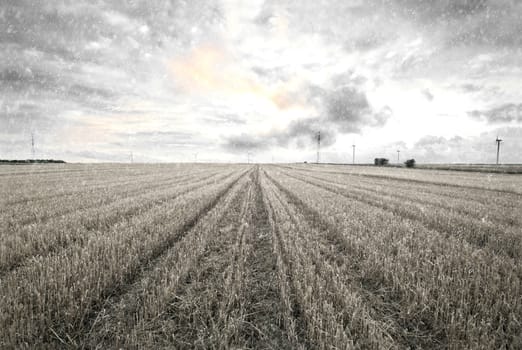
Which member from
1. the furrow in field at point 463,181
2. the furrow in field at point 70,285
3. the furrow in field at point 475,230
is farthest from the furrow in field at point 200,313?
the furrow in field at point 463,181

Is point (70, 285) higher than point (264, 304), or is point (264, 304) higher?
point (70, 285)

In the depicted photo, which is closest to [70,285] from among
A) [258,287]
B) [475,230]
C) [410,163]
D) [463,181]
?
[258,287]

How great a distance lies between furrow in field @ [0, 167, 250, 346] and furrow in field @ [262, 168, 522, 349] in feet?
13.7

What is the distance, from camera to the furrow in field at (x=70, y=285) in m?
2.70

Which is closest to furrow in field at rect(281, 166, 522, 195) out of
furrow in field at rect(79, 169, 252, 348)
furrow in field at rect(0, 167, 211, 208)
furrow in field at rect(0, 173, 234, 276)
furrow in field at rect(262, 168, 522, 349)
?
furrow in field at rect(262, 168, 522, 349)

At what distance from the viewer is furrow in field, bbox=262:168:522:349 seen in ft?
9.02

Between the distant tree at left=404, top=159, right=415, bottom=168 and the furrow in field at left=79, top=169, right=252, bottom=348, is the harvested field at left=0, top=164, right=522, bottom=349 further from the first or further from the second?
the distant tree at left=404, top=159, right=415, bottom=168

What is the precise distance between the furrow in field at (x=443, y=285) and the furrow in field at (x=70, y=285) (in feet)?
13.7

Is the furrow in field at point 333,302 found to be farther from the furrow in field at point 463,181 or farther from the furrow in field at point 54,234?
the furrow in field at point 463,181

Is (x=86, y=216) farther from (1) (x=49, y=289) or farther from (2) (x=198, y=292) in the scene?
(2) (x=198, y=292)

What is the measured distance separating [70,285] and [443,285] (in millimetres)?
5839

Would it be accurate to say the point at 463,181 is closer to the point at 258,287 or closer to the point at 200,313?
the point at 258,287

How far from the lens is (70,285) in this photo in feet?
11.8

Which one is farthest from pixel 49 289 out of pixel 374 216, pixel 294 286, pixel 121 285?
pixel 374 216
